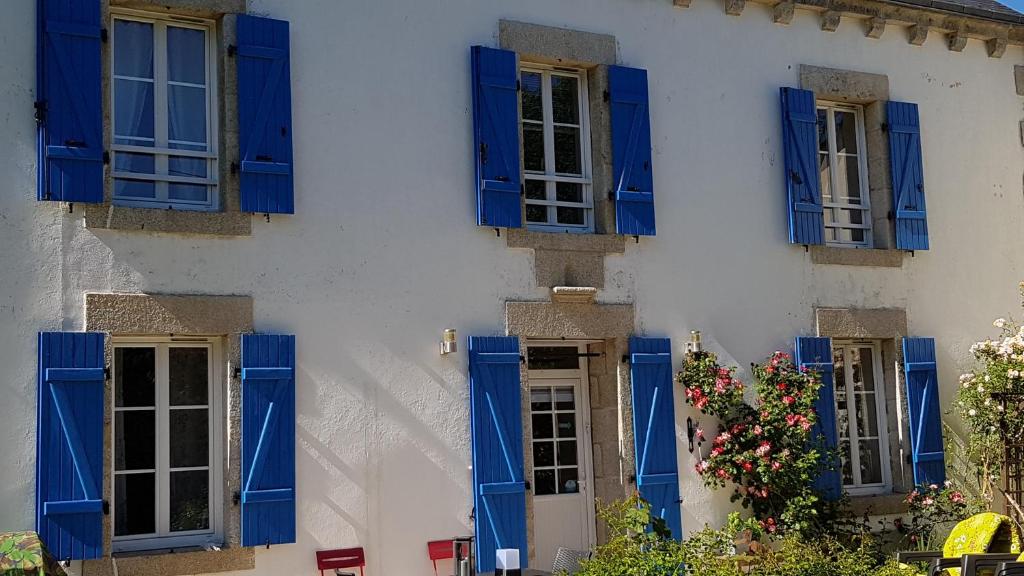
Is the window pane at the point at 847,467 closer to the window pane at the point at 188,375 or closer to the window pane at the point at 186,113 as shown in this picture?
the window pane at the point at 188,375

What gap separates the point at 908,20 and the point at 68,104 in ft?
23.8

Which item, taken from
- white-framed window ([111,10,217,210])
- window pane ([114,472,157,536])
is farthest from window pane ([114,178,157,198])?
window pane ([114,472,157,536])

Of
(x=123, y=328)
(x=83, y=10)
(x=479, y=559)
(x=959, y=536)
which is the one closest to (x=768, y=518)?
(x=959, y=536)

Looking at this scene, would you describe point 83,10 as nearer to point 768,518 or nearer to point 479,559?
point 479,559

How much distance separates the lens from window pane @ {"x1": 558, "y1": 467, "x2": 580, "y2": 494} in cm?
883

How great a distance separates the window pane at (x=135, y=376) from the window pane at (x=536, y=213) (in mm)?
2924

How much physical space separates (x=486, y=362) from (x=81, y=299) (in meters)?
2.72

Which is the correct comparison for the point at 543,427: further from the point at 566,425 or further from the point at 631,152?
the point at 631,152

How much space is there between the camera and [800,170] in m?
9.69

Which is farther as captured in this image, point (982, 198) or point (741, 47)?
point (982, 198)

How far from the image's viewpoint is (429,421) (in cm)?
803

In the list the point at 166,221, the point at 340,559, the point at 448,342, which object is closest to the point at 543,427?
the point at 448,342

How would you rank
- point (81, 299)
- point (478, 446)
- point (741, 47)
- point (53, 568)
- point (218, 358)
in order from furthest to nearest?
1. point (741, 47)
2. point (478, 446)
3. point (218, 358)
4. point (81, 299)
5. point (53, 568)

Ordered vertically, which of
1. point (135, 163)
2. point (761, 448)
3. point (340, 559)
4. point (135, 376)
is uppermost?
point (135, 163)
